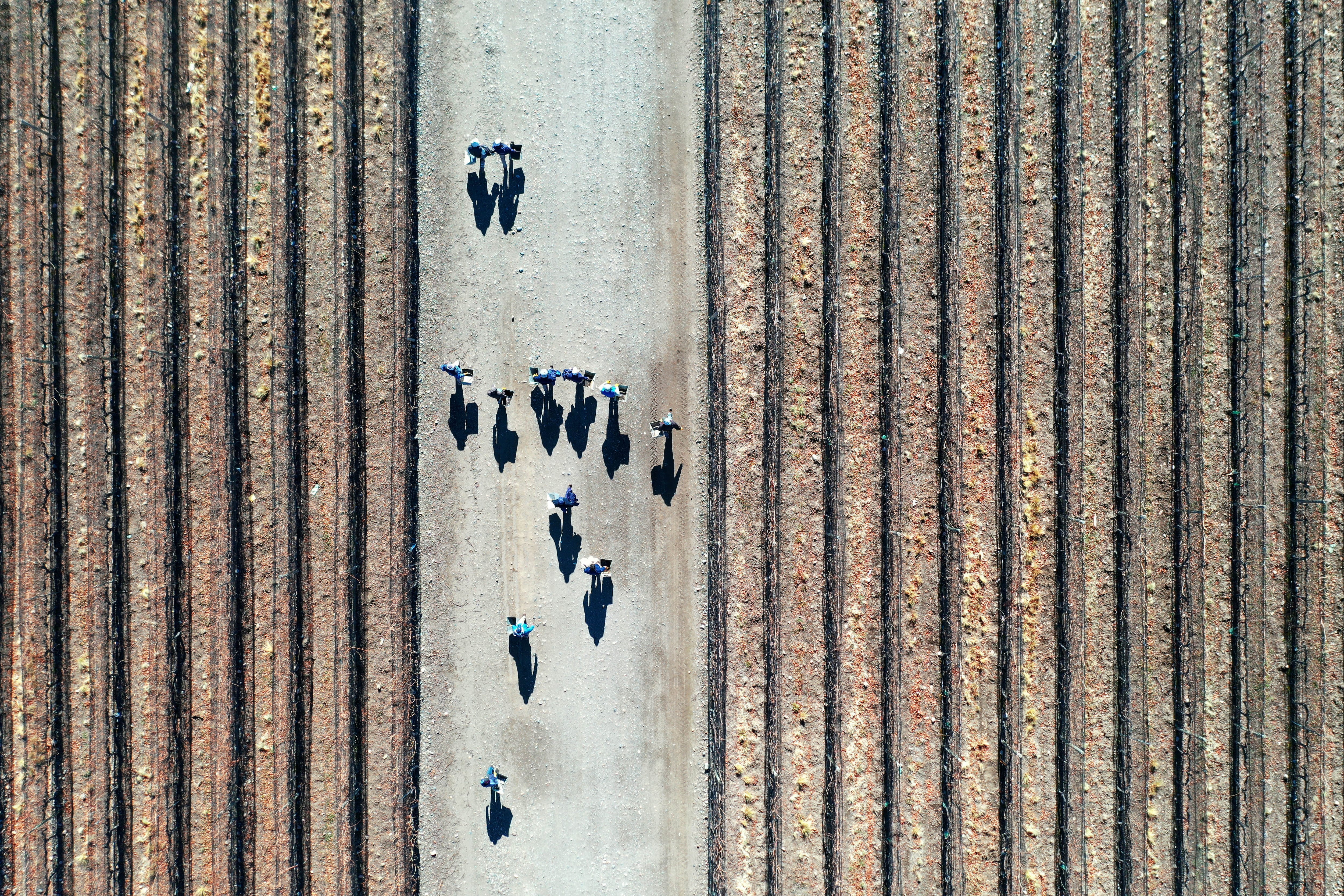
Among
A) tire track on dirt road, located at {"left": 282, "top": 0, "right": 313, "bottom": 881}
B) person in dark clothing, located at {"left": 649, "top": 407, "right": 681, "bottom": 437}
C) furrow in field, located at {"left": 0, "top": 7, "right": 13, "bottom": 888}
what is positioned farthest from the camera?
person in dark clothing, located at {"left": 649, "top": 407, "right": 681, "bottom": 437}

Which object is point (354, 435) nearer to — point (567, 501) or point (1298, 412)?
point (567, 501)

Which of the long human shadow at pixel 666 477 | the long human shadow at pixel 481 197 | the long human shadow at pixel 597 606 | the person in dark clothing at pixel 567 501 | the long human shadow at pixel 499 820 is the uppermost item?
the long human shadow at pixel 481 197

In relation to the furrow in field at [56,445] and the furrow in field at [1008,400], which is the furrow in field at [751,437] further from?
the furrow in field at [56,445]

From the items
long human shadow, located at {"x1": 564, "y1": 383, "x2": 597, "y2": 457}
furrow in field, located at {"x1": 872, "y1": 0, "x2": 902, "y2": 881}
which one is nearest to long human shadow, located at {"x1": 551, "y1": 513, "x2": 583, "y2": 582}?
long human shadow, located at {"x1": 564, "y1": 383, "x2": 597, "y2": 457}

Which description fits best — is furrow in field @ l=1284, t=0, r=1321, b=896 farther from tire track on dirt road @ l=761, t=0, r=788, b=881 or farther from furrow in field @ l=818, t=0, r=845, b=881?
tire track on dirt road @ l=761, t=0, r=788, b=881

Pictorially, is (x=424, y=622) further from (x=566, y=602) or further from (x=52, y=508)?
(x=52, y=508)

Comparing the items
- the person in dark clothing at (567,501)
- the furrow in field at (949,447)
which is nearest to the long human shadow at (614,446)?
the person in dark clothing at (567,501)

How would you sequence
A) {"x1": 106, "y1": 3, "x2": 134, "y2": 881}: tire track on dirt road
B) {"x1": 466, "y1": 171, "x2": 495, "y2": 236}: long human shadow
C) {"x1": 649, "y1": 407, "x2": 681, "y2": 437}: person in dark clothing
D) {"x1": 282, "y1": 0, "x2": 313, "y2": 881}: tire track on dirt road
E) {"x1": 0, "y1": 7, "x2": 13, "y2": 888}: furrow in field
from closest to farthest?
{"x1": 0, "y1": 7, "x2": 13, "y2": 888}: furrow in field → {"x1": 106, "y1": 3, "x2": 134, "y2": 881}: tire track on dirt road → {"x1": 282, "y1": 0, "x2": 313, "y2": 881}: tire track on dirt road → {"x1": 649, "y1": 407, "x2": 681, "y2": 437}: person in dark clothing → {"x1": 466, "y1": 171, "x2": 495, "y2": 236}: long human shadow

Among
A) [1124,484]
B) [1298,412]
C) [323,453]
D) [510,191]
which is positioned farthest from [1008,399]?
[323,453]
